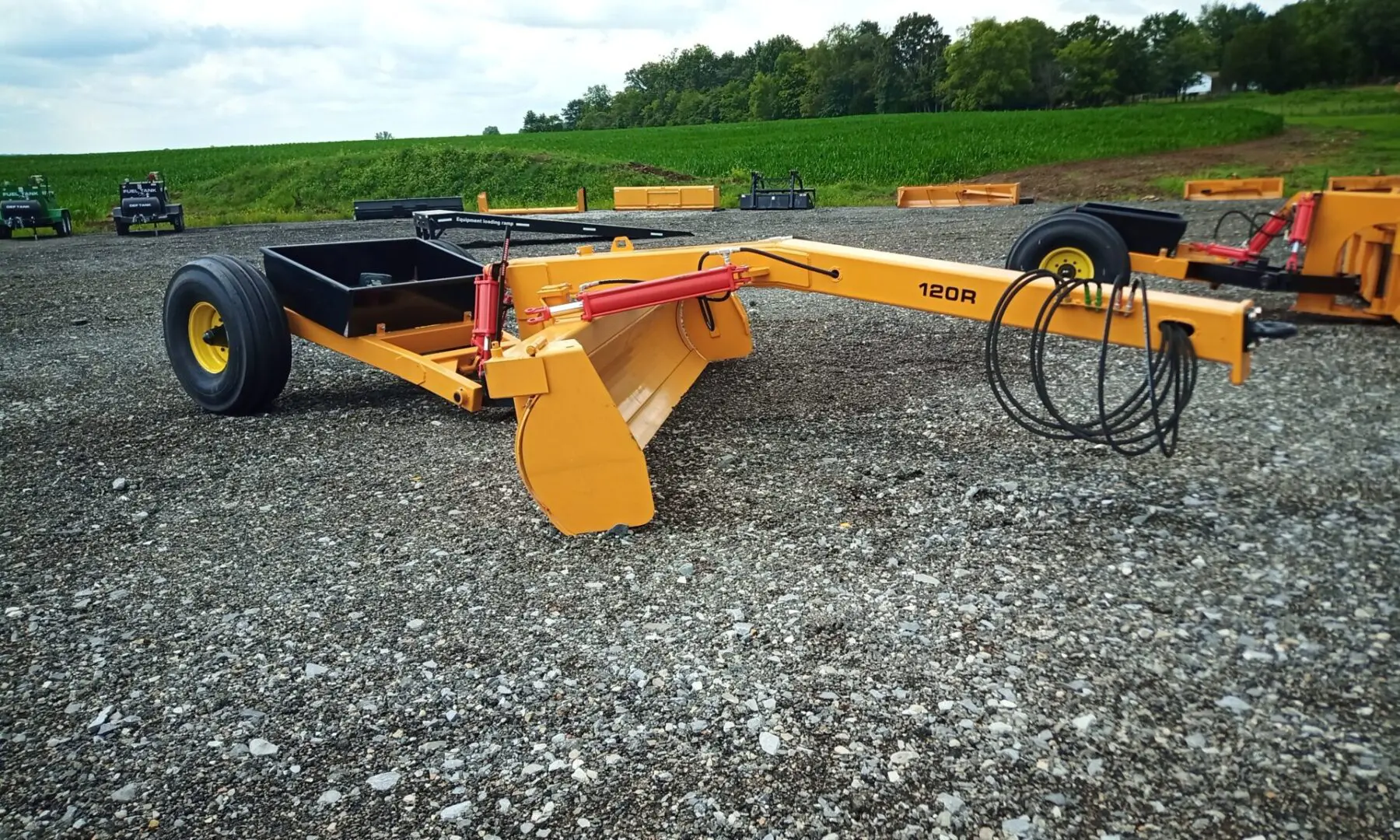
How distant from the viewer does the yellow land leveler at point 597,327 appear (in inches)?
142

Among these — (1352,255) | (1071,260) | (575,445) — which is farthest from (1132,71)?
(575,445)

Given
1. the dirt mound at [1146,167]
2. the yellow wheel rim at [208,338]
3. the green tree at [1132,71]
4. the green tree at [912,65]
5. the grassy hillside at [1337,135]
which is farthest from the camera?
the green tree at [912,65]

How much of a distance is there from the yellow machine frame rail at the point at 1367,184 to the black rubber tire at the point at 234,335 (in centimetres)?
859

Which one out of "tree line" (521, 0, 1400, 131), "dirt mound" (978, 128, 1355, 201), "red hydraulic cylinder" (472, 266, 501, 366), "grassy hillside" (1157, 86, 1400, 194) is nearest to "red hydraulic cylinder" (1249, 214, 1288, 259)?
"red hydraulic cylinder" (472, 266, 501, 366)

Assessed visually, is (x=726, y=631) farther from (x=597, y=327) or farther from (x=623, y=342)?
(x=623, y=342)

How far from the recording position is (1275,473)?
13.7ft

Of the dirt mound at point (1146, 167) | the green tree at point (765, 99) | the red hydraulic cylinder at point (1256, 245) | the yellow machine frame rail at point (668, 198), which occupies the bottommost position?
the red hydraulic cylinder at point (1256, 245)

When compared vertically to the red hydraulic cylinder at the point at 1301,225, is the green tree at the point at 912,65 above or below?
above

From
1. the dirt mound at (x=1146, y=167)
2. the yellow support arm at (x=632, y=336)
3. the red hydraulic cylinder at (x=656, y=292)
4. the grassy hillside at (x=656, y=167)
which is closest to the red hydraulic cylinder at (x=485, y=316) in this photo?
the yellow support arm at (x=632, y=336)

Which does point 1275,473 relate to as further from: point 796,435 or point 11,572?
point 11,572

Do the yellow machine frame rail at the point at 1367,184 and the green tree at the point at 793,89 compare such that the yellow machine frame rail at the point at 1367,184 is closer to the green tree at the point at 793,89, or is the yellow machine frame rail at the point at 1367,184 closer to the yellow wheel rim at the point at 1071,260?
the yellow wheel rim at the point at 1071,260

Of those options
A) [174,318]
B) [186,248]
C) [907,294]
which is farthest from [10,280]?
[907,294]

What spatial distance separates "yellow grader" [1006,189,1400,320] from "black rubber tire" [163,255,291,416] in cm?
529

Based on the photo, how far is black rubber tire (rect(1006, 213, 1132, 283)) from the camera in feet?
23.7
